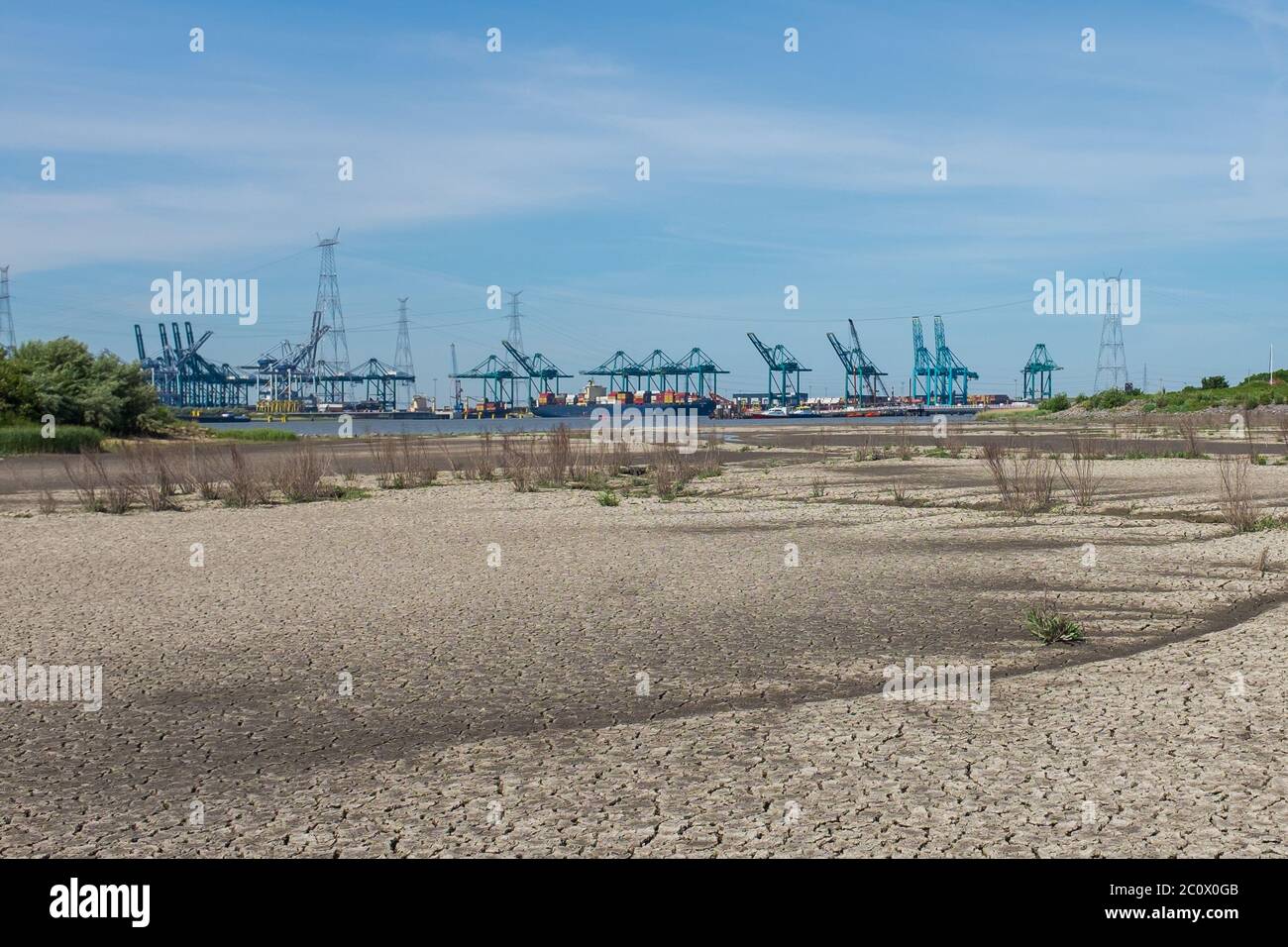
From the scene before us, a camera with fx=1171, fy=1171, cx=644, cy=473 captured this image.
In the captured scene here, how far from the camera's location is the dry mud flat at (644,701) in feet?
12.4

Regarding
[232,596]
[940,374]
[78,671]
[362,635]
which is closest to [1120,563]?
[362,635]

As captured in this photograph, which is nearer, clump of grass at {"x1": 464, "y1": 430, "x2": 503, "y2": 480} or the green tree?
clump of grass at {"x1": 464, "y1": 430, "x2": 503, "y2": 480}

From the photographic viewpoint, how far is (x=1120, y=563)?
376 inches

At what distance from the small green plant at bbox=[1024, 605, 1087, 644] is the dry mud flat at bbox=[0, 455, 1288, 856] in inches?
5.0

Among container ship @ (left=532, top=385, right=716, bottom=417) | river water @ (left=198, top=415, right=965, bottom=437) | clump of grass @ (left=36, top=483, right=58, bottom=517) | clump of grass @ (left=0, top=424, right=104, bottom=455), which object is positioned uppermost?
container ship @ (left=532, top=385, right=716, bottom=417)

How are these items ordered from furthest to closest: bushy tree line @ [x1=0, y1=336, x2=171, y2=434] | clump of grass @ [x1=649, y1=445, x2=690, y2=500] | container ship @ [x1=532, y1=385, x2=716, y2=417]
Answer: container ship @ [x1=532, y1=385, x2=716, y2=417] < bushy tree line @ [x1=0, y1=336, x2=171, y2=434] < clump of grass @ [x1=649, y1=445, x2=690, y2=500]

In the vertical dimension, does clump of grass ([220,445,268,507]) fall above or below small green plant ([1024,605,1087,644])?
above

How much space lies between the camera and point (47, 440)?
98.6ft

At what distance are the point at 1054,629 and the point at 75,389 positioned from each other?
113 feet

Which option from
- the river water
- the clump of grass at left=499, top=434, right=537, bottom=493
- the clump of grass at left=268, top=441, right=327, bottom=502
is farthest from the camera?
the river water

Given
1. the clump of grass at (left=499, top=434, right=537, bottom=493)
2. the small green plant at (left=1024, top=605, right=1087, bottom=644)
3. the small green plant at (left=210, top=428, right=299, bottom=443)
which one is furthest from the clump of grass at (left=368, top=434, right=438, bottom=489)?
the small green plant at (left=210, top=428, right=299, bottom=443)

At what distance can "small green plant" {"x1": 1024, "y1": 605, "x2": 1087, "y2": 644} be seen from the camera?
6.58 metres

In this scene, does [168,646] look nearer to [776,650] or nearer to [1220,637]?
[776,650]

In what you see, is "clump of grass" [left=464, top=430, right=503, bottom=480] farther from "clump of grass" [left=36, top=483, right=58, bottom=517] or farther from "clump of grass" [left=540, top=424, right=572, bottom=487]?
"clump of grass" [left=36, top=483, right=58, bottom=517]
